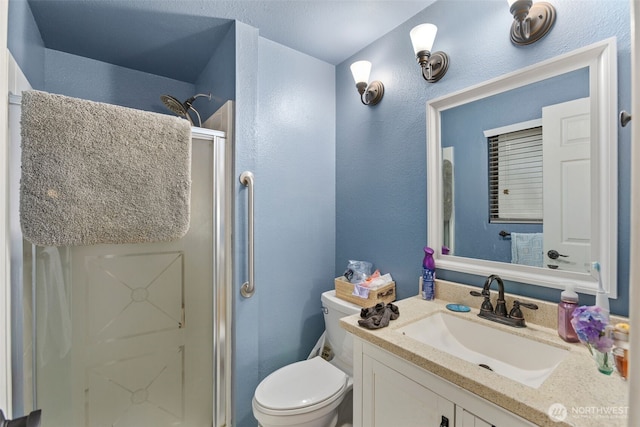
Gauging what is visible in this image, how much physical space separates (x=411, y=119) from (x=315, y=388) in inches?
56.2

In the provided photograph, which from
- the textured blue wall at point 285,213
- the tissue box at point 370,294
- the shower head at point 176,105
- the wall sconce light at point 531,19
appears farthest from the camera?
the shower head at point 176,105

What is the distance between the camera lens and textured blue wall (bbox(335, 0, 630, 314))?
3.02 ft

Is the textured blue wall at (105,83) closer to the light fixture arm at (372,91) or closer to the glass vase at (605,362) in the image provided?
the light fixture arm at (372,91)

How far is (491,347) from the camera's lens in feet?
3.51

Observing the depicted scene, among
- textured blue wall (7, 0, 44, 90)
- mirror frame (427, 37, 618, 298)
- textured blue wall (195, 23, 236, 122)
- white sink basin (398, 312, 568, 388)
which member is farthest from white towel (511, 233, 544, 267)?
textured blue wall (7, 0, 44, 90)

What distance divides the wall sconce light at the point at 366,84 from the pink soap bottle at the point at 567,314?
127cm

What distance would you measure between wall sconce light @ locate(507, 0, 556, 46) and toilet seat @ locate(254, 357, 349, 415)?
1.66m

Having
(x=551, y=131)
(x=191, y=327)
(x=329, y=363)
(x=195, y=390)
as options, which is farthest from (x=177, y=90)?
(x=551, y=131)

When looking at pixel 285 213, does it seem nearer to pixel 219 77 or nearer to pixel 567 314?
pixel 219 77

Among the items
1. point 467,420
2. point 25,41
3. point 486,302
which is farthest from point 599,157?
point 25,41

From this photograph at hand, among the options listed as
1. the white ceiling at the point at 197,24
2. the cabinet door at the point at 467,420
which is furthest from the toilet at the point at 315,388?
the white ceiling at the point at 197,24

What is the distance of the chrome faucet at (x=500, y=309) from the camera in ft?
3.45

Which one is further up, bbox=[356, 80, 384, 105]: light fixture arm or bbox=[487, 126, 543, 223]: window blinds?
bbox=[356, 80, 384, 105]: light fixture arm

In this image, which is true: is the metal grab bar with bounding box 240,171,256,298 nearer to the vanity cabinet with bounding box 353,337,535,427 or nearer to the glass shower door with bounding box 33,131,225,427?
the glass shower door with bounding box 33,131,225,427
